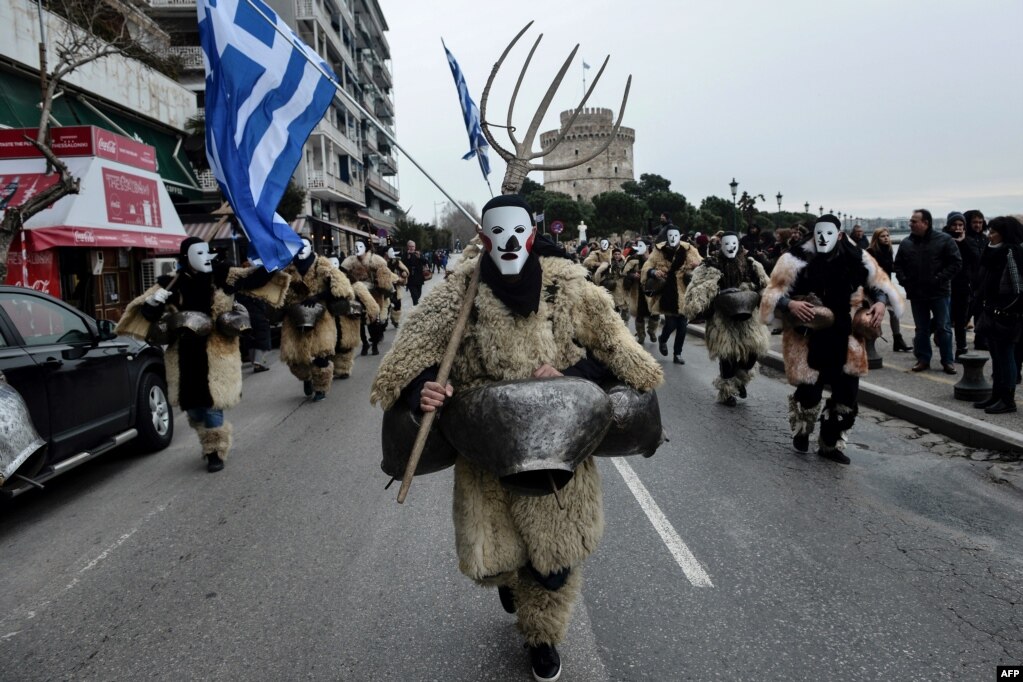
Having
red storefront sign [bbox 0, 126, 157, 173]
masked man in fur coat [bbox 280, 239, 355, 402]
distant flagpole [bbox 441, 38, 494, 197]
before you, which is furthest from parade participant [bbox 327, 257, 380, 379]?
red storefront sign [bbox 0, 126, 157, 173]

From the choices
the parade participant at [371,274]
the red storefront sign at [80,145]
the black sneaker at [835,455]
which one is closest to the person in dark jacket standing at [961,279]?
the black sneaker at [835,455]

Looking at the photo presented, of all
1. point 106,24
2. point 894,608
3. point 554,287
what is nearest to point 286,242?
point 554,287

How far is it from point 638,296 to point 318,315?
6.68 m

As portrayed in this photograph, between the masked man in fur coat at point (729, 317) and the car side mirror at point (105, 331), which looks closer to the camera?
the car side mirror at point (105, 331)

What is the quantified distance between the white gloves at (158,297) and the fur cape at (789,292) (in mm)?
5142

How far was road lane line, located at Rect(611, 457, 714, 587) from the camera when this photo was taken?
3.88 meters

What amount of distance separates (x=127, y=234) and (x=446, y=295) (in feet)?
49.9

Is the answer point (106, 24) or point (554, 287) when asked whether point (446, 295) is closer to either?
point (554, 287)

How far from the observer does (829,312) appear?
564 centimetres

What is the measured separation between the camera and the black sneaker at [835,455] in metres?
5.91

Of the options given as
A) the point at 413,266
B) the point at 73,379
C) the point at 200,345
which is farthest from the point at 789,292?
the point at 413,266

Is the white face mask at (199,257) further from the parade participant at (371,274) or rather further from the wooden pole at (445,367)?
the parade participant at (371,274)

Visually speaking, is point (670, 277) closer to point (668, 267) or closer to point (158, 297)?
point (668, 267)

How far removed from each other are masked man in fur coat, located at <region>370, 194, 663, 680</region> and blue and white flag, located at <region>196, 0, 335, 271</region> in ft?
5.90
